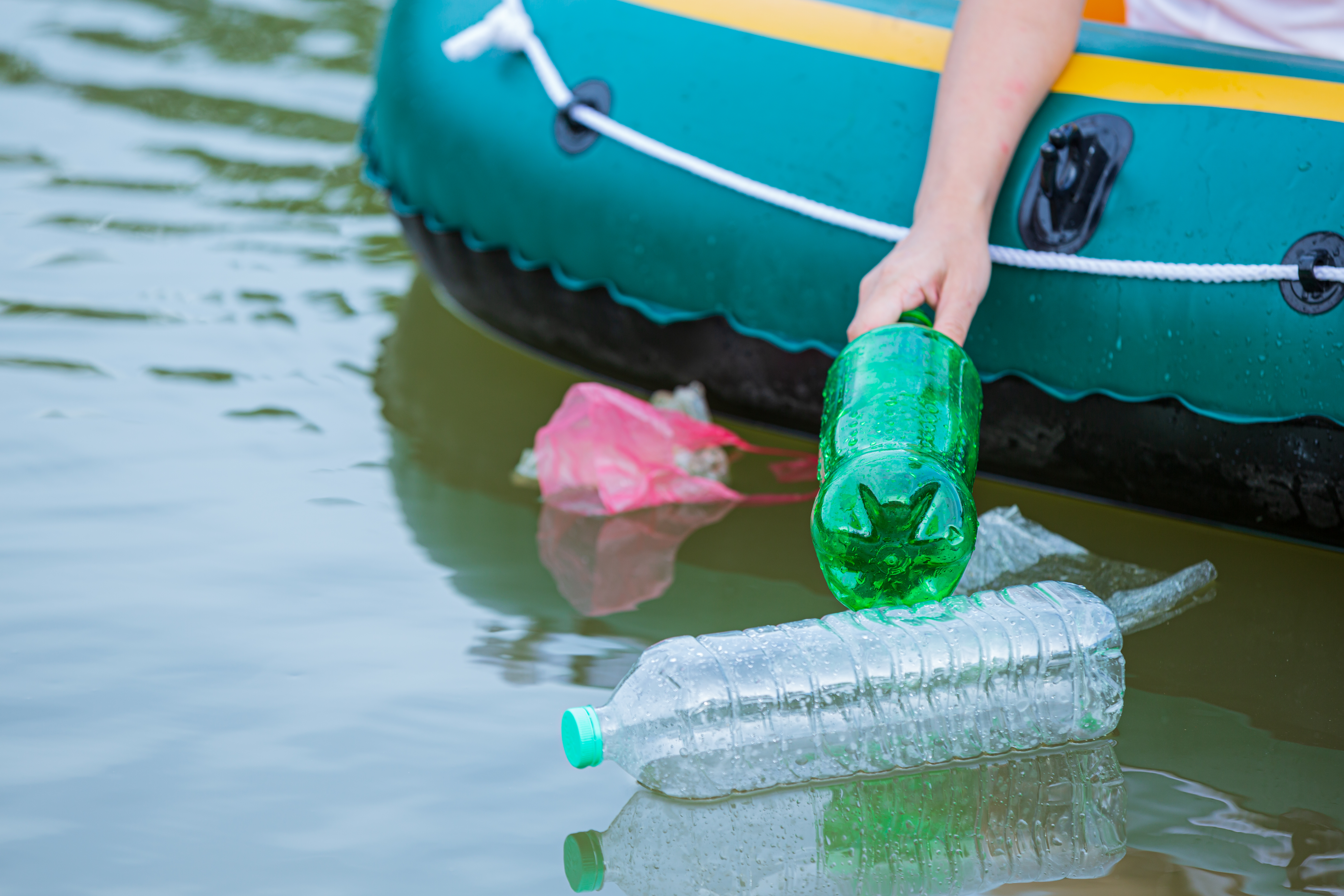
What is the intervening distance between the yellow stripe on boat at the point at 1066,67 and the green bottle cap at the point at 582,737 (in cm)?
101

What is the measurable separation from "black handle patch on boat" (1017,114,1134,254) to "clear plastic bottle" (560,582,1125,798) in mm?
517

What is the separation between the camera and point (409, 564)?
180 cm

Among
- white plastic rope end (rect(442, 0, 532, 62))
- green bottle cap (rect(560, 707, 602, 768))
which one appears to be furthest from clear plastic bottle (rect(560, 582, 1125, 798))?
white plastic rope end (rect(442, 0, 532, 62))

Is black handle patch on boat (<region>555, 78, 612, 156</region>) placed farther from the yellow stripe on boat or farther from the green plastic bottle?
the green plastic bottle

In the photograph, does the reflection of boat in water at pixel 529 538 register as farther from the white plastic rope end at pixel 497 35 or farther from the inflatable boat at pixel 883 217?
the white plastic rope end at pixel 497 35

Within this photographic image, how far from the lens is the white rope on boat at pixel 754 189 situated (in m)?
1.66

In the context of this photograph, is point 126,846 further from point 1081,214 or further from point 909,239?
point 1081,214

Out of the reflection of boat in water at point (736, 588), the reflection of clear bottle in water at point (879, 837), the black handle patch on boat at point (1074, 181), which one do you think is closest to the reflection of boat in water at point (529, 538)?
the reflection of boat in water at point (736, 588)

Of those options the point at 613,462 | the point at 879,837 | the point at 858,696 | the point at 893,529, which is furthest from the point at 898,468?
the point at 613,462

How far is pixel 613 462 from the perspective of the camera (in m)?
1.97

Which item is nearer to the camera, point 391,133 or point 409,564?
point 409,564

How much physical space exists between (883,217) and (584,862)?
97cm

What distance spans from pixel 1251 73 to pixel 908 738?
96 cm

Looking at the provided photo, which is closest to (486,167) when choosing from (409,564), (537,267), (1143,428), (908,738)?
(537,267)
